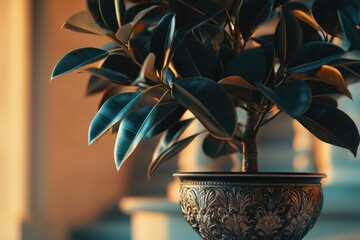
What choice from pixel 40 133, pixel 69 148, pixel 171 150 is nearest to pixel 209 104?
pixel 171 150

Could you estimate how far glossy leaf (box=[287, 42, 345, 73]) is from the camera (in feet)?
4.25

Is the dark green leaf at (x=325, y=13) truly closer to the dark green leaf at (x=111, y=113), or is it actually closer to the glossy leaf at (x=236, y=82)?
the glossy leaf at (x=236, y=82)

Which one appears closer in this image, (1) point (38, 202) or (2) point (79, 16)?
(2) point (79, 16)

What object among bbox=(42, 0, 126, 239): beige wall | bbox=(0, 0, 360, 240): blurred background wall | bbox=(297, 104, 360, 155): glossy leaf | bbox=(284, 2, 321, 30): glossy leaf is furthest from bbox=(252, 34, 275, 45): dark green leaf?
bbox=(42, 0, 126, 239): beige wall

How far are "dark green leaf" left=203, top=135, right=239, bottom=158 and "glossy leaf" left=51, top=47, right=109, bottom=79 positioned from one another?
0.42 m

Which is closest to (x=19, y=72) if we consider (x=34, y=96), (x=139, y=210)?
(x=34, y=96)

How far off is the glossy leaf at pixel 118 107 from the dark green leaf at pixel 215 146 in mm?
337

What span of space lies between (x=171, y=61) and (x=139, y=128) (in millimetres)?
172

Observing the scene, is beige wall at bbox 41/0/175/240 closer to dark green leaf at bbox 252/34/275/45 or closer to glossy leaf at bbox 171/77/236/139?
dark green leaf at bbox 252/34/275/45

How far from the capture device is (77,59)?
1315 mm

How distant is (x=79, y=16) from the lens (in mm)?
1341

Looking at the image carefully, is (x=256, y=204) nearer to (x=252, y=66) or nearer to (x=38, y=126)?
(x=252, y=66)

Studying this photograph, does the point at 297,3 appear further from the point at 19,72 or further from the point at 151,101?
the point at 19,72

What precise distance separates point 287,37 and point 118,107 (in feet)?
1.14
